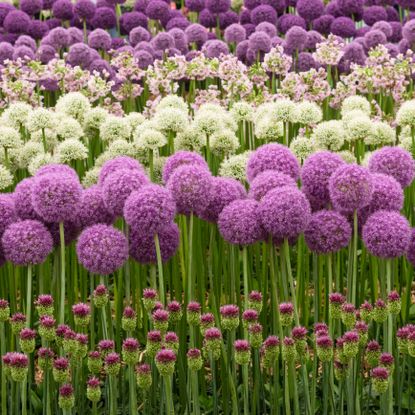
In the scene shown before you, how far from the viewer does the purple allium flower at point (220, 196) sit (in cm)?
376

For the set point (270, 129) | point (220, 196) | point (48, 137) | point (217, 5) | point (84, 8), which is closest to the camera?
point (220, 196)

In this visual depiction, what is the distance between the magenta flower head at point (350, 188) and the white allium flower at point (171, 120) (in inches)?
46.7

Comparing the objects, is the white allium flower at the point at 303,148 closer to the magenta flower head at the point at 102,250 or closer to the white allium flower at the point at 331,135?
the white allium flower at the point at 331,135

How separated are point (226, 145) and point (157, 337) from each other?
169cm

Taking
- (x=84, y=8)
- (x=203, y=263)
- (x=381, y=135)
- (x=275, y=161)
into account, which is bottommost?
(x=203, y=263)

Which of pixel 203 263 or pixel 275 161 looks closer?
pixel 275 161

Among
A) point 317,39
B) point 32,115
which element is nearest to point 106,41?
point 317,39

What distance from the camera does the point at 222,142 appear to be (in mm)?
4598

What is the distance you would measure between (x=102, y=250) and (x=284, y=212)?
737mm

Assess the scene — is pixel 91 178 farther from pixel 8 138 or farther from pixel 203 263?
pixel 203 263

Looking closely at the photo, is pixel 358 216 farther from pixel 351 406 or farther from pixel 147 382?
pixel 147 382

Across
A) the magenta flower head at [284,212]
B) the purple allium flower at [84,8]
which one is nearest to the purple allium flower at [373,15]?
the purple allium flower at [84,8]

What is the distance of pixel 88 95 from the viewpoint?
6.22 meters

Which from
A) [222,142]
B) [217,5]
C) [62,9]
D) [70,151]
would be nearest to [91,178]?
[70,151]
